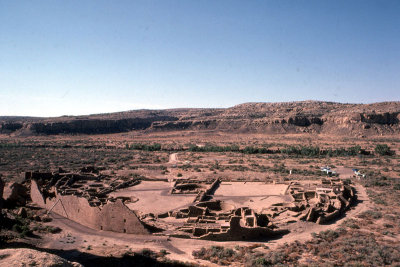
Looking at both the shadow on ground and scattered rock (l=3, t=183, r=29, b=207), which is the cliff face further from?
the shadow on ground

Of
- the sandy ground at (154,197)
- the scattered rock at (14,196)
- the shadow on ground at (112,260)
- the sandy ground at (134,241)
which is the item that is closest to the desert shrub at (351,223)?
the sandy ground at (134,241)

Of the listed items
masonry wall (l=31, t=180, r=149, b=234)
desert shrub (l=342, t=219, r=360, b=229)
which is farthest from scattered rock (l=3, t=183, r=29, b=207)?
desert shrub (l=342, t=219, r=360, b=229)

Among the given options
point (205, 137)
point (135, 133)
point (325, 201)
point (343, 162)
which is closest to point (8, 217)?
point (325, 201)

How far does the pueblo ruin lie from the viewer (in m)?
19.1

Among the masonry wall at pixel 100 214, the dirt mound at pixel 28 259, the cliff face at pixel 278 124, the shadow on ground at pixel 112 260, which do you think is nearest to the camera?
the dirt mound at pixel 28 259

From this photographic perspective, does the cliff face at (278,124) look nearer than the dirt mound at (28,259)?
No

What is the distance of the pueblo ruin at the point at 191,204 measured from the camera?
19.1 metres

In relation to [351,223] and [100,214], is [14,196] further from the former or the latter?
[351,223]

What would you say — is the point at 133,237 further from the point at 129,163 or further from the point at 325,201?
the point at 129,163

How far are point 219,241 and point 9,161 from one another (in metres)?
47.0

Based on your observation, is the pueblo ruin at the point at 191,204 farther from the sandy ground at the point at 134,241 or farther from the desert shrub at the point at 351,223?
the desert shrub at the point at 351,223

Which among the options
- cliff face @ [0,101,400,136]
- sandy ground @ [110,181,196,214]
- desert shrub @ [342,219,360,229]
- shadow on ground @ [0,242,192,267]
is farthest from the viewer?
cliff face @ [0,101,400,136]

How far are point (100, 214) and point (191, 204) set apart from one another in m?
9.12

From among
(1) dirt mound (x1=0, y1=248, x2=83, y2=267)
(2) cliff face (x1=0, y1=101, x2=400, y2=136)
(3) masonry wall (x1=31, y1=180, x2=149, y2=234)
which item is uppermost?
(2) cliff face (x1=0, y1=101, x2=400, y2=136)
